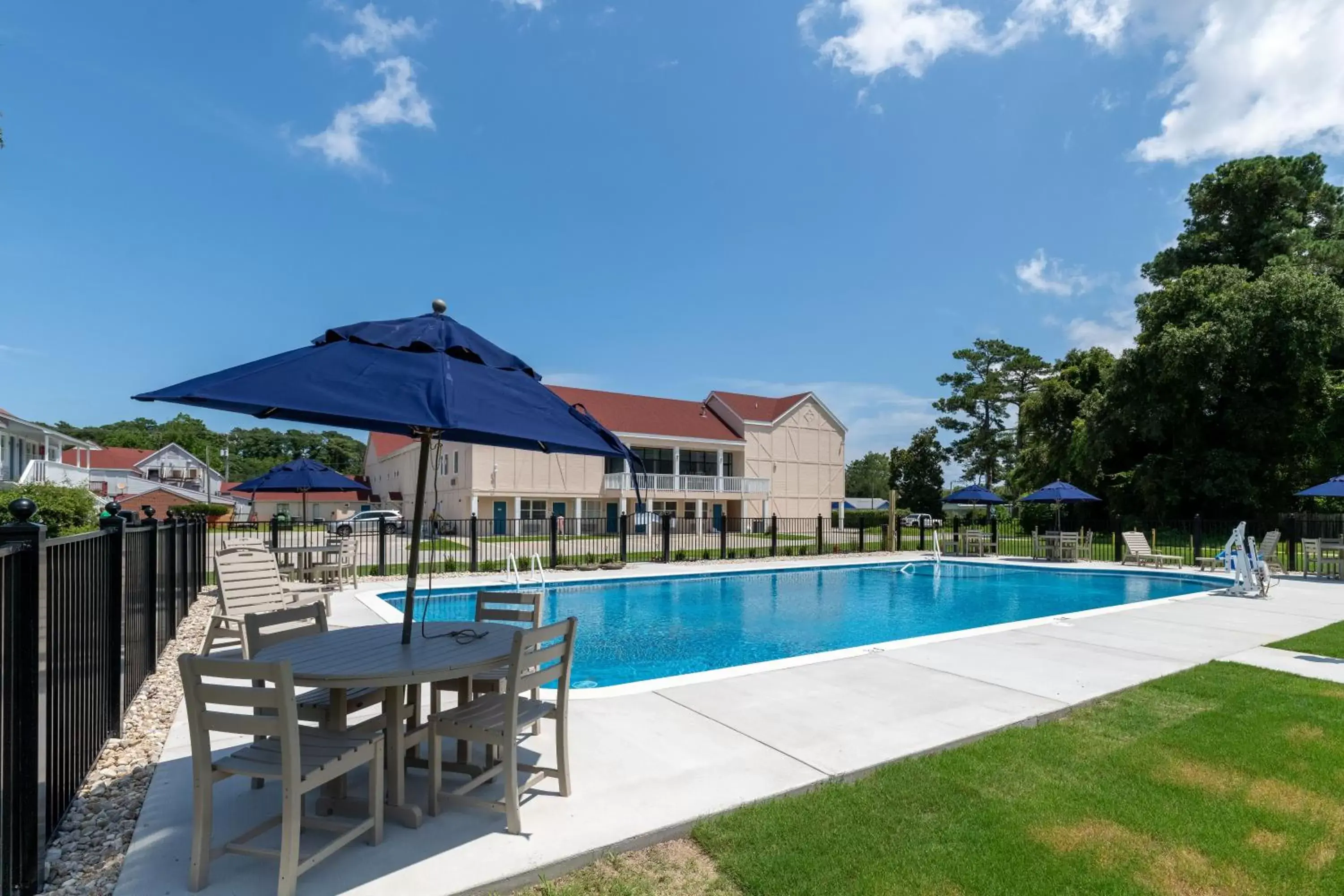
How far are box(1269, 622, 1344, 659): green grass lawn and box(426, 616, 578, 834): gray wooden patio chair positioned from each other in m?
8.50

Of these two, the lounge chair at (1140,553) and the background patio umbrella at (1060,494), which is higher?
the background patio umbrella at (1060,494)

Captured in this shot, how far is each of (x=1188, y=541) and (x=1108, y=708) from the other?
20716 millimetres

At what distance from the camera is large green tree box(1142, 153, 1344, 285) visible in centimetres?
2998

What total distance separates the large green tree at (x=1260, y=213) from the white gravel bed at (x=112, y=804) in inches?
1412

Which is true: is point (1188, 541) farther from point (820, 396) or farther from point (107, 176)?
point (107, 176)

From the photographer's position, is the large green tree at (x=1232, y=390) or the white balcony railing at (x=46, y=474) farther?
the white balcony railing at (x=46, y=474)

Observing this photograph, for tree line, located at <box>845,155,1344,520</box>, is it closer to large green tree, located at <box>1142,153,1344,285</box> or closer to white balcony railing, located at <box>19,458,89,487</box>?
large green tree, located at <box>1142,153,1344,285</box>

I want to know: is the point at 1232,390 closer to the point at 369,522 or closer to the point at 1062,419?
the point at 1062,419

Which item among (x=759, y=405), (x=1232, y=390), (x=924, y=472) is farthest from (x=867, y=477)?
(x=1232, y=390)

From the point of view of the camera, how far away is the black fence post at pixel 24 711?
8.82ft

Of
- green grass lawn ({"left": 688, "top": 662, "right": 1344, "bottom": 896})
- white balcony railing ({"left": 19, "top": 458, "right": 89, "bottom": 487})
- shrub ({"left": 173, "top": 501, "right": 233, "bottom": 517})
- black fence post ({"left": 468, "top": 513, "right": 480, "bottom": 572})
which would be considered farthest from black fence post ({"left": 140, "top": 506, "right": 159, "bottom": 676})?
shrub ({"left": 173, "top": 501, "right": 233, "bottom": 517})

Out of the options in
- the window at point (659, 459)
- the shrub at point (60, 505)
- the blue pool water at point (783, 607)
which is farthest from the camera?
the window at point (659, 459)

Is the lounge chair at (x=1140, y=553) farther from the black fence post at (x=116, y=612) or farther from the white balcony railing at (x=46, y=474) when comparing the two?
the white balcony railing at (x=46, y=474)

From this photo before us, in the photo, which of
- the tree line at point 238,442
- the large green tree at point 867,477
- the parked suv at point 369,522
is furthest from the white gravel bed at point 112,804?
the large green tree at point 867,477
